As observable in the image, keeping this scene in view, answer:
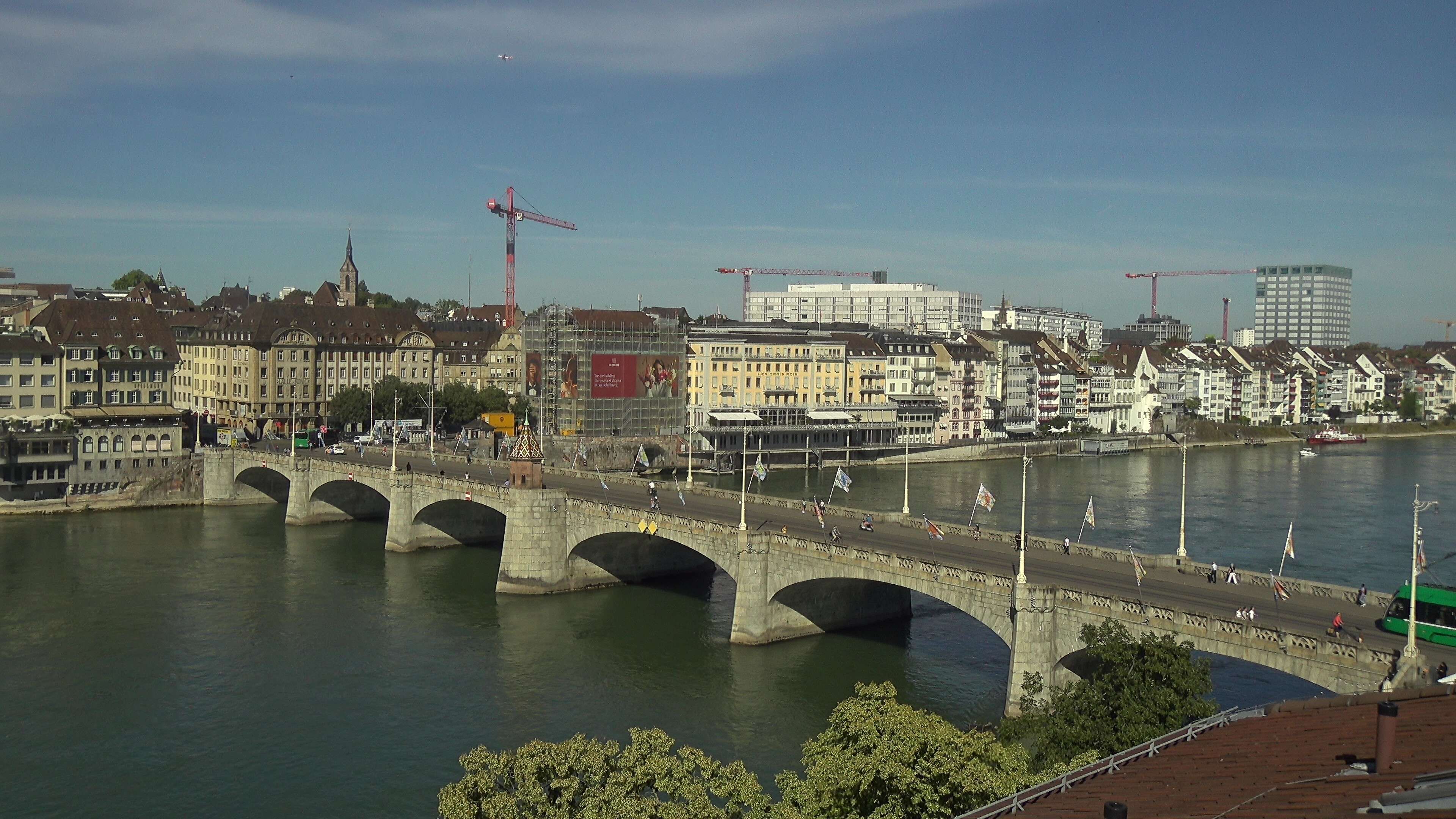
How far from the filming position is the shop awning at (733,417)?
133 metres

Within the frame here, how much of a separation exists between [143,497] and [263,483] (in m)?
8.27

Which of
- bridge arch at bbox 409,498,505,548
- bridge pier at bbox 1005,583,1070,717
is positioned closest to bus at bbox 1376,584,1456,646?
bridge pier at bbox 1005,583,1070,717

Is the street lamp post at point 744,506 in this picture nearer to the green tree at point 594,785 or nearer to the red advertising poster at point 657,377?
the green tree at point 594,785

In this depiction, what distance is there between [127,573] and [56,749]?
2814cm

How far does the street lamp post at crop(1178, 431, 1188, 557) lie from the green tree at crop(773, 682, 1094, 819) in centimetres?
2332

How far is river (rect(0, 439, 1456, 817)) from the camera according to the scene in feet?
123

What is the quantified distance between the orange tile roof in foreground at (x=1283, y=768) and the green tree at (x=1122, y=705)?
661 cm

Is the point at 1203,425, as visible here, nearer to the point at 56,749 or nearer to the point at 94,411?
the point at 94,411

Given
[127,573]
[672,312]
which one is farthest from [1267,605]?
[672,312]

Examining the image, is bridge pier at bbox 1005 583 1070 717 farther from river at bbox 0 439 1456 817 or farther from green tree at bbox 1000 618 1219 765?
green tree at bbox 1000 618 1219 765

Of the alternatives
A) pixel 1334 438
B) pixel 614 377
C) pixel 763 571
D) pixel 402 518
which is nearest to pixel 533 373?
pixel 614 377

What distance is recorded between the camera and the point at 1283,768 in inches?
650

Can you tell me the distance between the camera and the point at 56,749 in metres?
39.0

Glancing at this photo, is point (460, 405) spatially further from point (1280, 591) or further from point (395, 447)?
point (1280, 591)
